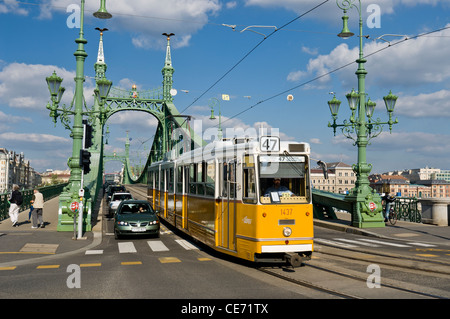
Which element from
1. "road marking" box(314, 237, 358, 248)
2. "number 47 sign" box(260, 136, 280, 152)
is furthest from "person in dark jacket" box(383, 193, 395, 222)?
"number 47 sign" box(260, 136, 280, 152)

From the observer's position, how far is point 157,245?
13.9 m

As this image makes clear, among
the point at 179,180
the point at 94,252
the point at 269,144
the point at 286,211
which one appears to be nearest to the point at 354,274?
the point at 286,211

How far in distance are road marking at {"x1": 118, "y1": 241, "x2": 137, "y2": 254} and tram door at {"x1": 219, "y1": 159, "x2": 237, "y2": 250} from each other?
3.25 metres

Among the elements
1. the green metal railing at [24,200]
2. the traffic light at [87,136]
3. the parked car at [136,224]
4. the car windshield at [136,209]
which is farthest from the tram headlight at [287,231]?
the green metal railing at [24,200]

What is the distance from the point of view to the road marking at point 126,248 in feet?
41.4

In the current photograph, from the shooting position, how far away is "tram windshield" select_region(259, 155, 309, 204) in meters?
9.52

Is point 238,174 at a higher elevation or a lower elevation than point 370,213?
higher

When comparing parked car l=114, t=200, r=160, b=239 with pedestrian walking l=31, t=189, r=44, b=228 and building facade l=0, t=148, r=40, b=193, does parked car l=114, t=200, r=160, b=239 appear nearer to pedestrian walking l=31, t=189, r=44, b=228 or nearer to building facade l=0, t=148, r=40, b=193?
pedestrian walking l=31, t=189, r=44, b=228

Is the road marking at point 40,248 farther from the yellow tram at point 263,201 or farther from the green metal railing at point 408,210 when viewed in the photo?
the green metal railing at point 408,210

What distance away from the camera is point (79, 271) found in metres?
9.34

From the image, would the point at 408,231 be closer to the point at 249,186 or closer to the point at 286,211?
the point at 286,211
